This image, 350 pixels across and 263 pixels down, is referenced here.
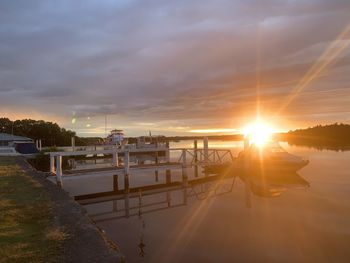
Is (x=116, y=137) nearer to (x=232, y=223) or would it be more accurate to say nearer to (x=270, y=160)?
(x=270, y=160)

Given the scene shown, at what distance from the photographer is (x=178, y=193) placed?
97.9 feet

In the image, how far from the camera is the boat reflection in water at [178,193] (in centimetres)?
2207

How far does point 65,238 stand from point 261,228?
10.2 metres

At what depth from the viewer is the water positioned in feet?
45.6

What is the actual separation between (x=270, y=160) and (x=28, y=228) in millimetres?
31886

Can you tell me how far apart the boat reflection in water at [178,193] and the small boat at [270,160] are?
30.2 inches

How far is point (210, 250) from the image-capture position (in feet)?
46.6

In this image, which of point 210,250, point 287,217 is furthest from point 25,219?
point 287,217

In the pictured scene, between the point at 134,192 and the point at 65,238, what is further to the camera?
the point at 134,192

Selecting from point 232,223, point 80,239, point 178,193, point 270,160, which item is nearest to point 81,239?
point 80,239

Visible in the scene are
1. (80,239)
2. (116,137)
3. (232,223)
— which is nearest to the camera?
(80,239)

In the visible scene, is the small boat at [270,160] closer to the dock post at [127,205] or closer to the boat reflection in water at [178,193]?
the boat reflection in water at [178,193]

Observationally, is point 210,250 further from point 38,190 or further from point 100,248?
point 38,190

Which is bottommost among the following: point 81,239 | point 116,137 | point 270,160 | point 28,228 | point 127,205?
point 127,205
